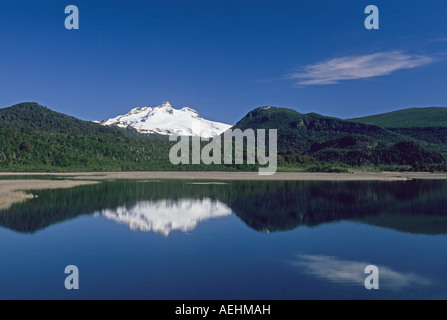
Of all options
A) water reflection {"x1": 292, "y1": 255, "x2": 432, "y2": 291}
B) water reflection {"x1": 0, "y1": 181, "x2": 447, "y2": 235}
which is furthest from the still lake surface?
water reflection {"x1": 0, "y1": 181, "x2": 447, "y2": 235}

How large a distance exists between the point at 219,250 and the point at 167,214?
20.4 metres

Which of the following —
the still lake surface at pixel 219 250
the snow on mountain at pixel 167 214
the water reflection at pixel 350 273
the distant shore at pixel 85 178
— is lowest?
the water reflection at pixel 350 273

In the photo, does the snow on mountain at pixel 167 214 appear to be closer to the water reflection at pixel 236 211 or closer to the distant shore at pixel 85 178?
the water reflection at pixel 236 211

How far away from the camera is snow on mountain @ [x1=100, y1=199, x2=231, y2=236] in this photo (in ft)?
147

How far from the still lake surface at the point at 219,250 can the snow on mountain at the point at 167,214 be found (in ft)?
0.48

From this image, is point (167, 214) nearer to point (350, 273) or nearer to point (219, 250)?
point (219, 250)

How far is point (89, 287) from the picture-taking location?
952 inches

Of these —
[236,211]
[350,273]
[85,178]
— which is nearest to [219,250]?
[350,273]

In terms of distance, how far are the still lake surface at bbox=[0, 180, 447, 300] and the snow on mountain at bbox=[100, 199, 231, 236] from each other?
0.48ft

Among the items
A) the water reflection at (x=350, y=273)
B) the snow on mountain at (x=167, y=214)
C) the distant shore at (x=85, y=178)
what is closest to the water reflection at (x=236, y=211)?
the snow on mountain at (x=167, y=214)

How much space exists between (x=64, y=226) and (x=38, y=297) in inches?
907

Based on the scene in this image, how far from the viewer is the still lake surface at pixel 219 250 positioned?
2405 cm
